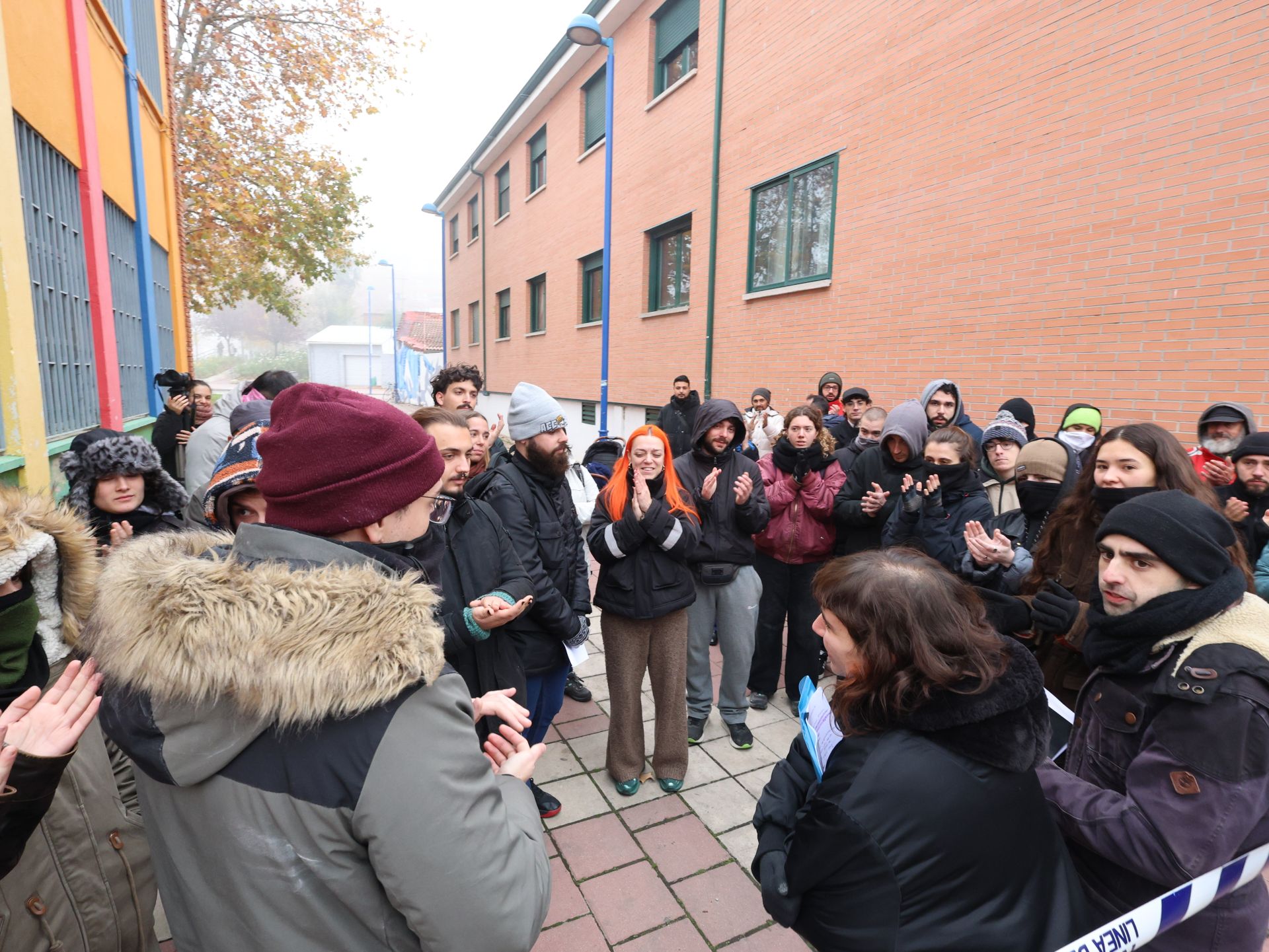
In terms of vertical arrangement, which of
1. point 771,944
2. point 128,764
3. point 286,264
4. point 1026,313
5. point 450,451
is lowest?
point 771,944

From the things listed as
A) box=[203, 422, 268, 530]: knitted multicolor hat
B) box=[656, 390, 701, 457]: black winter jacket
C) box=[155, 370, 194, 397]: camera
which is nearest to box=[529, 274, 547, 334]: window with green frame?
box=[656, 390, 701, 457]: black winter jacket

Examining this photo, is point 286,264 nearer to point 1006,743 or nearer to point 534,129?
point 534,129

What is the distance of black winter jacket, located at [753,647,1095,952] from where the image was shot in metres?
1.29

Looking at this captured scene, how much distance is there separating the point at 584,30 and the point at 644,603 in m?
9.09

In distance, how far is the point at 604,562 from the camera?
3322 millimetres

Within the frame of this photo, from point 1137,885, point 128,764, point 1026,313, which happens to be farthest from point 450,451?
point 1026,313

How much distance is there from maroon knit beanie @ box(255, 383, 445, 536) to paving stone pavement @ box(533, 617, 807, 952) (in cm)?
160

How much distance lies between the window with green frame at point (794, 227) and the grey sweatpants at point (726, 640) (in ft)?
17.5

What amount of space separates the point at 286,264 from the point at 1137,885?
56.8 ft

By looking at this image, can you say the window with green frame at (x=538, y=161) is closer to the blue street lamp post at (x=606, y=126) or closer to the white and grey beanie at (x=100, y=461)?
the blue street lamp post at (x=606, y=126)

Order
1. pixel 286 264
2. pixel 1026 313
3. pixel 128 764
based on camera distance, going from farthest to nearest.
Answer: pixel 286 264 < pixel 1026 313 < pixel 128 764

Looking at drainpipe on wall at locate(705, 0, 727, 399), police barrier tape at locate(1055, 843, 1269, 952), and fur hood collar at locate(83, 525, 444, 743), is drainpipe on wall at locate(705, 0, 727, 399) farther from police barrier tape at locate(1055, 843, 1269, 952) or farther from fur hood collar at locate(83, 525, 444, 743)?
fur hood collar at locate(83, 525, 444, 743)

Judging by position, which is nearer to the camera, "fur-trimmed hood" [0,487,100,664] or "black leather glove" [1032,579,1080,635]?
"fur-trimmed hood" [0,487,100,664]

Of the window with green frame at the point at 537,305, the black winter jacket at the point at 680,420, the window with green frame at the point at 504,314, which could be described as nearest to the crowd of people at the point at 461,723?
the black winter jacket at the point at 680,420
